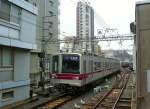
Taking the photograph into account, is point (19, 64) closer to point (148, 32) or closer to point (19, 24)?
point (19, 24)

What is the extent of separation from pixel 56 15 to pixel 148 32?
3543 centimetres

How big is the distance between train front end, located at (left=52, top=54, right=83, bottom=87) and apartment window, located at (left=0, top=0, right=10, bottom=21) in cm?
523

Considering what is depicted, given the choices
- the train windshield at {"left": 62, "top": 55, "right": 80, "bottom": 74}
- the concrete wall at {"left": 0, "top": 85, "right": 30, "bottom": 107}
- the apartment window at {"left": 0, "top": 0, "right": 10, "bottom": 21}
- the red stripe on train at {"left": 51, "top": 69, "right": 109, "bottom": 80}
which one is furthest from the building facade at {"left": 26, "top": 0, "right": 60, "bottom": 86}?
the apartment window at {"left": 0, "top": 0, "right": 10, "bottom": 21}

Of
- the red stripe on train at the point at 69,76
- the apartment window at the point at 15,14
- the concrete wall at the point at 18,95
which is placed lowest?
the concrete wall at the point at 18,95

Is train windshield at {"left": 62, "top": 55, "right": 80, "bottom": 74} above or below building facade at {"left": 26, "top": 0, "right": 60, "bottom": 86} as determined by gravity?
below

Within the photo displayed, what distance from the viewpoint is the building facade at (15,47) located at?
1384 centimetres

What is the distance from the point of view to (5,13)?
1414 centimetres

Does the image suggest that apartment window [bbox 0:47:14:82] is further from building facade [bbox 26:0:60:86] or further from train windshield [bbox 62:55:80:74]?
building facade [bbox 26:0:60:86]

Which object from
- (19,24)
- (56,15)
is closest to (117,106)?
(19,24)

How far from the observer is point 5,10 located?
46.5ft

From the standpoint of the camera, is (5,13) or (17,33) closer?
(5,13)

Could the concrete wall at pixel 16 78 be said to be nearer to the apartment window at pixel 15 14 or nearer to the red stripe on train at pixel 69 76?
the apartment window at pixel 15 14

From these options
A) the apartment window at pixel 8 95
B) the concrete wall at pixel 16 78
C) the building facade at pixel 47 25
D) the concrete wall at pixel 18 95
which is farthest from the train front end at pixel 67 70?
the building facade at pixel 47 25

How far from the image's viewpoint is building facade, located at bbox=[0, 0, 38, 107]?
13.8 metres
